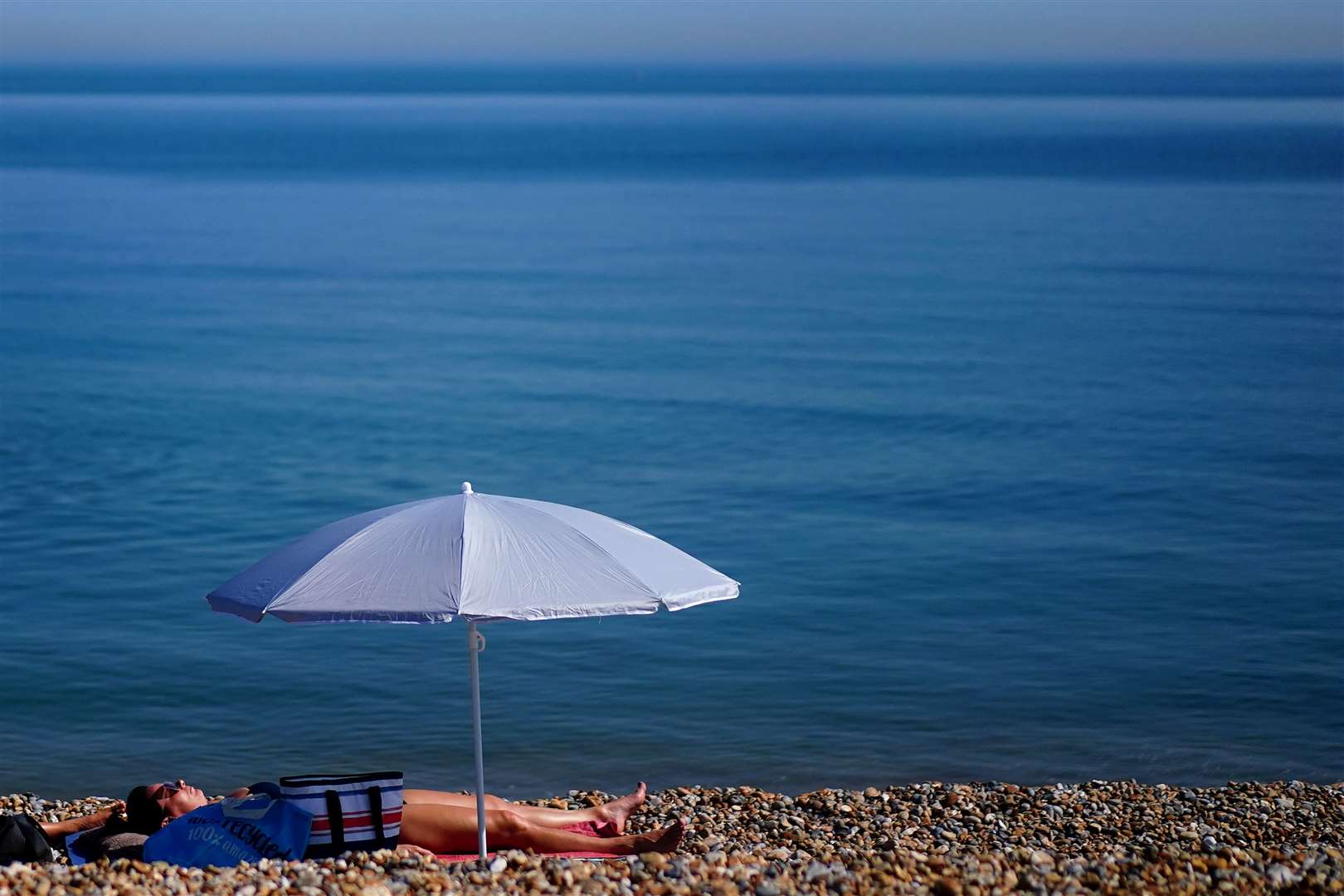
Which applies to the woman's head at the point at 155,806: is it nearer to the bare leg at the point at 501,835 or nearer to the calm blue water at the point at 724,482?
the bare leg at the point at 501,835

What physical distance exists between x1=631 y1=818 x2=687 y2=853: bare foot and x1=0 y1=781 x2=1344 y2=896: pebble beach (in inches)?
8.4

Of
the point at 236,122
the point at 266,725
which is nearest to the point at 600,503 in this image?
the point at 266,725

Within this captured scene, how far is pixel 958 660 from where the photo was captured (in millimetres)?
12883

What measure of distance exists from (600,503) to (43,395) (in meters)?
11.3

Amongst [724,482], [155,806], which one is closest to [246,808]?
[155,806]

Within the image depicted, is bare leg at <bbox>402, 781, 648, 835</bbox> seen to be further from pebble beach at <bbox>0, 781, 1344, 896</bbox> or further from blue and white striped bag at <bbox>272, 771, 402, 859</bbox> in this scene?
pebble beach at <bbox>0, 781, 1344, 896</bbox>

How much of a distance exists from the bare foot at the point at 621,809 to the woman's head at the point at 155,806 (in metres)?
2.02

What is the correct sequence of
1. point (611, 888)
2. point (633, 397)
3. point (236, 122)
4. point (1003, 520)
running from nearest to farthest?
point (611, 888)
point (1003, 520)
point (633, 397)
point (236, 122)

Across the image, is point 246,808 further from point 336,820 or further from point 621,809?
point 621,809

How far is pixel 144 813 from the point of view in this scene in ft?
25.4

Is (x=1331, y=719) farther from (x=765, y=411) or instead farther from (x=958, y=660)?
(x=765, y=411)

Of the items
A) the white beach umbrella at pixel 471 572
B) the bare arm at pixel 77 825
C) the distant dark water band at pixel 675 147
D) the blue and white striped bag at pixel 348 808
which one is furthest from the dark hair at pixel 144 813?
the distant dark water band at pixel 675 147

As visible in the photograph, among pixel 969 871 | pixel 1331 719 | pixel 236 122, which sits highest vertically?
pixel 236 122

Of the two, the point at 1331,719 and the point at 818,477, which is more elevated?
the point at 818,477
